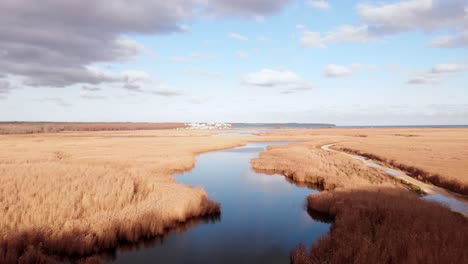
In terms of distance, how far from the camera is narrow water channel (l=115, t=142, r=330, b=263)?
11922mm

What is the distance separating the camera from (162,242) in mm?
13188

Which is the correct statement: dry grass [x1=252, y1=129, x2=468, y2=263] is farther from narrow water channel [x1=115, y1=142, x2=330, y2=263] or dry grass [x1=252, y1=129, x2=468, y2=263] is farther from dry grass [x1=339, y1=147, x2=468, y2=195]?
narrow water channel [x1=115, y1=142, x2=330, y2=263]

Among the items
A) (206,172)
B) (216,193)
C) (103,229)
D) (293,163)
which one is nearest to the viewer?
(103,229)

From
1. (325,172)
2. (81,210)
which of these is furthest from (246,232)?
(325,172)

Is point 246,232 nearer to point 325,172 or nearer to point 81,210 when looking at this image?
point 81,210

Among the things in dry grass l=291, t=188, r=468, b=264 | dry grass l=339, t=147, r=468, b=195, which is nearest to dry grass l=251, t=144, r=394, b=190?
dry grass l=339, t=147, r=468, b=195

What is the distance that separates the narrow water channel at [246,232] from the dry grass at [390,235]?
149 centimetres

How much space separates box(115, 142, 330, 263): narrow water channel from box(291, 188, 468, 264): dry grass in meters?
1.49

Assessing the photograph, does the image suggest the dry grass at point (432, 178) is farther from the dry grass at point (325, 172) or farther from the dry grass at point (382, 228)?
the dry grass at point (325, 172)

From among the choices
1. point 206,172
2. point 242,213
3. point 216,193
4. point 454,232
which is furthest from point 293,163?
point 454,232

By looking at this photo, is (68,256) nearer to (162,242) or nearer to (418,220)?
(162,242)

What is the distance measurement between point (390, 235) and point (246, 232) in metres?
6.52

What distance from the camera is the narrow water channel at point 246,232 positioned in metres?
11.9

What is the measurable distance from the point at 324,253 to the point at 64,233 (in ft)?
33.3
